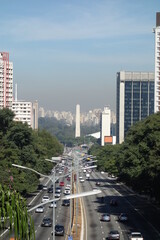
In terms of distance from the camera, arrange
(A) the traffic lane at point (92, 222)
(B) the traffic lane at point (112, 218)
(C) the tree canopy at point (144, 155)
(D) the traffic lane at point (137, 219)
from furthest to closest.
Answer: (C) the tree canopy at point (144, 155)
(B) the traffic lane at point (112, 218)
(D) the traffic lane at point (137, 219)
(A) the traffic lane at point (92, 222)

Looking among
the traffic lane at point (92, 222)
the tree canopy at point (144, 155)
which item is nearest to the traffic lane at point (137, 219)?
the traffic lane at point (92, 222)

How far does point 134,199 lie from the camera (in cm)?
9450

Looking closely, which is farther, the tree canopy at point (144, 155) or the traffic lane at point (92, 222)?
the tree canopy at point (144, 155)

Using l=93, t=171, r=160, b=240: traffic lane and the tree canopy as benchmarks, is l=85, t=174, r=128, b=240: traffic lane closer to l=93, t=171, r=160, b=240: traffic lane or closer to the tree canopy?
l=93, t=171, r=160, b=240: traffic lane

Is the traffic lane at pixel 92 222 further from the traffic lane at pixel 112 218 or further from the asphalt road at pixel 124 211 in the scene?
the traffic lane at pixel 112 218

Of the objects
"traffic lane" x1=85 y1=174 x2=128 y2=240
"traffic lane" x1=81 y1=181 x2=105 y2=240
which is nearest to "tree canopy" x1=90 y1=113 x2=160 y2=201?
"traffic lane" x1=85 y1=174 x2=128 y2=240

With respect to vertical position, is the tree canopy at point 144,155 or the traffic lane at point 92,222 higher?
the tree canopy at point 144,155

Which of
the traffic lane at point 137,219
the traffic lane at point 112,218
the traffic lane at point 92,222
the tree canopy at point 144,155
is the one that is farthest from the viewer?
the tree canopy at point 144,155

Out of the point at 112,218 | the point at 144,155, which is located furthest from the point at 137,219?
the point at 144,155

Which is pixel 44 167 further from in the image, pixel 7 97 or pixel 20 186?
pixel 7 97

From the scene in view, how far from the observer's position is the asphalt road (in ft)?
194

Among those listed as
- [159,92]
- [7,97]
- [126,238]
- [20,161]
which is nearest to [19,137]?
[20,161]

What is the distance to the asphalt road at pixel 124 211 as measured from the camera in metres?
59.2

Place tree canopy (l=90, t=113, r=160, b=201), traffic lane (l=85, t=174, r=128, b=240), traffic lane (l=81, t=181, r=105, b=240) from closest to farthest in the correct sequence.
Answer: traffic lane (l=81, t=181, r=105, b=240) → traffic lane (l=85, t=174, r=128, b=240) → tree canopy (l=90, t=113, r=160, b=201)
